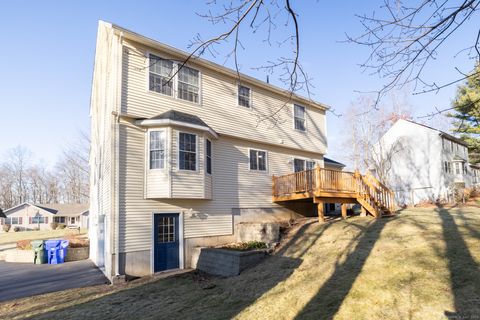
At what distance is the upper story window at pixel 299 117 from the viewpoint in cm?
1698

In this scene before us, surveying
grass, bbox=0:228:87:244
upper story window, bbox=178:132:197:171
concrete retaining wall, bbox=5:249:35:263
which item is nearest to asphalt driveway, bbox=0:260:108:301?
concrete retaining wall, bbox=5:249:35:263

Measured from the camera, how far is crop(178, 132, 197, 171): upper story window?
11312mm

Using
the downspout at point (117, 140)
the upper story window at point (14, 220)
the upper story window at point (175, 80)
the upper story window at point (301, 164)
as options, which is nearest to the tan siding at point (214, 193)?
the downspout at point (117, 140)

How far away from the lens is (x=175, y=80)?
12.2m

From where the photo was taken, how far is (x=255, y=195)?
47.4ft

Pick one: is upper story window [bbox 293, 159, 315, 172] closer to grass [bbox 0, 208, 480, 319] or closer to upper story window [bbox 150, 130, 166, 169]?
grass [bbox 0, 208, 480, 319]

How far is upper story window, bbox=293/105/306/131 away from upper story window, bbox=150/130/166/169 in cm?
841

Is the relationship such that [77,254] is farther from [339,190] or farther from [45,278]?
[339,190]

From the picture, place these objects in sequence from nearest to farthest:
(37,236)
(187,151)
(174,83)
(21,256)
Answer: (187,151) < (174,83) < (21,256) < (37,236)

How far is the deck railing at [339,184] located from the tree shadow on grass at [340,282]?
9.97ft

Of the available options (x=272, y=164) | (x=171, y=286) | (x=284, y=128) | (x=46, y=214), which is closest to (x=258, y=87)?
(x=284, y=128)

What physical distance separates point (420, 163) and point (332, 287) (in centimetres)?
2287

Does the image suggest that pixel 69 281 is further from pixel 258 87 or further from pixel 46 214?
pixel 46 214

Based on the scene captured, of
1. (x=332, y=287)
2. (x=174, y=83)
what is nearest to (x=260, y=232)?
(x=332, y=287)
